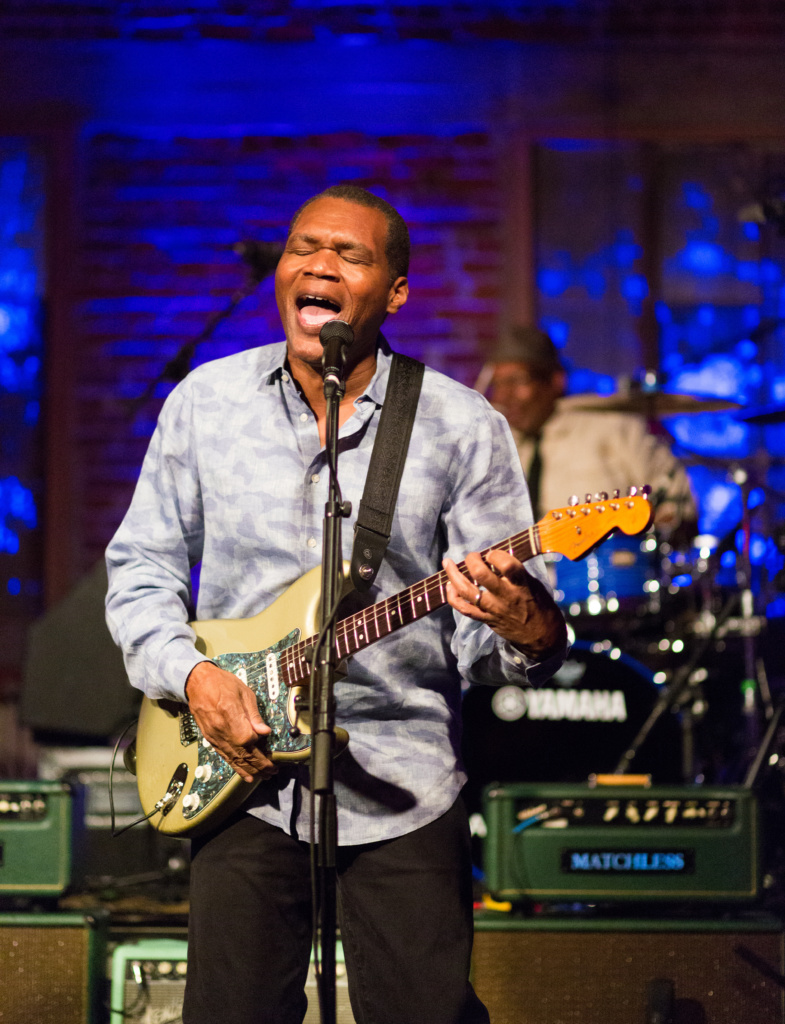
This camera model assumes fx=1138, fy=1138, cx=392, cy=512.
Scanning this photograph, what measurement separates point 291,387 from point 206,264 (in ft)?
15.5

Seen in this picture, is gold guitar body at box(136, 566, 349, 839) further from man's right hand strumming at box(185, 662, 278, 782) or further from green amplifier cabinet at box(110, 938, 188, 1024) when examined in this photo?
green amplifier cabinet at box(110, 938, 188, 1024)

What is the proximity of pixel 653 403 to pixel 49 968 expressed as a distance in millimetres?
3885

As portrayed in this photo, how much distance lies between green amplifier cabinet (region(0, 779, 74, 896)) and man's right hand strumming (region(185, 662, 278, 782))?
4.75 ft

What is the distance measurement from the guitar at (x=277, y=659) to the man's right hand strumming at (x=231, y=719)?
47 millimetres

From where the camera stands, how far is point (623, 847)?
3.67 m

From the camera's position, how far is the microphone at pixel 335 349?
2359 mm

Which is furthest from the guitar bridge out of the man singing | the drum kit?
the drum kit

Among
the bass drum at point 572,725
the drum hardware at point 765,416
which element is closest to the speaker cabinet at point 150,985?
the bass drum at point 572,725

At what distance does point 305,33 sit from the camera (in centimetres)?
711

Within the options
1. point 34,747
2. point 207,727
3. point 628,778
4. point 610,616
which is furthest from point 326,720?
point 34,747

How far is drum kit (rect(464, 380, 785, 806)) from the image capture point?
4906mm

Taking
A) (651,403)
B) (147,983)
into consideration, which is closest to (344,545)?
(147,983)

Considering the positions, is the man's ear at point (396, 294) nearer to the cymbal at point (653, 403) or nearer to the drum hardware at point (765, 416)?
the drum hardware at point (765, 416)

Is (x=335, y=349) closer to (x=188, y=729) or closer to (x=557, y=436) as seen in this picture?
(x=188, y=729)
